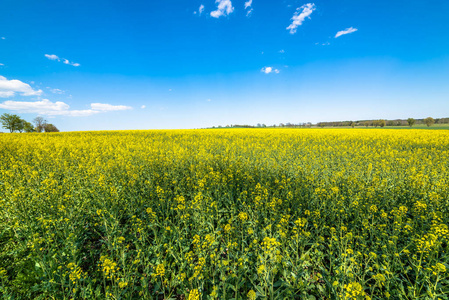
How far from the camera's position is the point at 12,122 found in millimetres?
72250

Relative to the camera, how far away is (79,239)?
3.59m

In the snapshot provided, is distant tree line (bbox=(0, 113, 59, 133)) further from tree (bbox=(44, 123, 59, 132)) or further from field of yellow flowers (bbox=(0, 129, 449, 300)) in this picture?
field of yellow flowers (bbox=(0, 129, 449, 300))

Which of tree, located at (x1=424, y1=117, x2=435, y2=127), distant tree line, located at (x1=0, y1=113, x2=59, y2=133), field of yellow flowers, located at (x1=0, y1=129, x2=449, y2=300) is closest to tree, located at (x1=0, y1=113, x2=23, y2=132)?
distant tree line, located at (x1=0, y1=113, x2=59, y2=133)

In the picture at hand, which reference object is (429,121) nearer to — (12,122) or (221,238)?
(221,238)

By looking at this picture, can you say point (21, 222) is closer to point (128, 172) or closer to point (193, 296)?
point (128, 172)

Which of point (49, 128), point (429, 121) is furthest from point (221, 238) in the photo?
point (49, 128)

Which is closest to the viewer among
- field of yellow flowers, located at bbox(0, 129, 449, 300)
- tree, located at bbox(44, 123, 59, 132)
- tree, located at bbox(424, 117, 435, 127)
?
field of yellow flowers, located at bbox(0, 129, 449, 300)

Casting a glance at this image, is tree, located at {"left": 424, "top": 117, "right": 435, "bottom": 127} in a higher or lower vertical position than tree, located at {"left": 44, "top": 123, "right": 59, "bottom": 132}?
lower

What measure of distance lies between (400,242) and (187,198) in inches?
221

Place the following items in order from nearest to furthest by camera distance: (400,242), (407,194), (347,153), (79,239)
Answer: (79,239) < (400,242) < (407,194) < (347,153)

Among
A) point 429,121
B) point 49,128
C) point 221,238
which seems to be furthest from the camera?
point 49,128

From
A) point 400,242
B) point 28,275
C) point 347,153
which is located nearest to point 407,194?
point 400,242

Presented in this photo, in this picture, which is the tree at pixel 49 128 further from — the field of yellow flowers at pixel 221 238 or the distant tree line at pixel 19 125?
the field of yellow flowers at pixel 221 238

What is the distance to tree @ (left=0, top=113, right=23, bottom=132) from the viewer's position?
2794 inches
